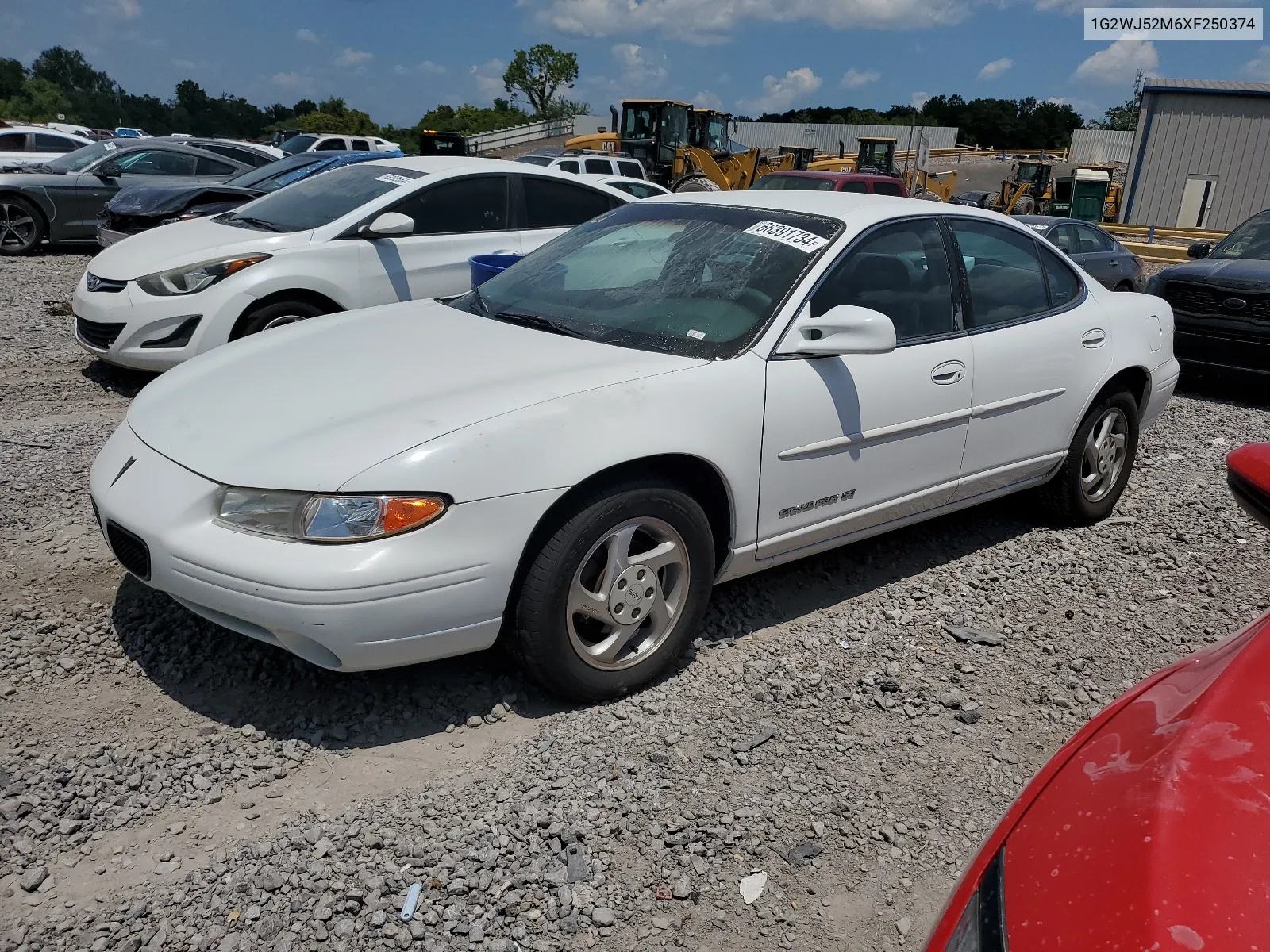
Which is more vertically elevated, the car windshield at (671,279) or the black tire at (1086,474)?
the car windshield at (671,279)

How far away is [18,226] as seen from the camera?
11.9 meters

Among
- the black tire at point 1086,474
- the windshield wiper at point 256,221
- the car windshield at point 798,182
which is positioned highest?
the windshield wiper at point 256,221

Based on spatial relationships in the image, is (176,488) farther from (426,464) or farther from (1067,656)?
(1067,656)

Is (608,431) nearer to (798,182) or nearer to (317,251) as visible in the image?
(317,251)

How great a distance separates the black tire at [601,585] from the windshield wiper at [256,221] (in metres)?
4.53

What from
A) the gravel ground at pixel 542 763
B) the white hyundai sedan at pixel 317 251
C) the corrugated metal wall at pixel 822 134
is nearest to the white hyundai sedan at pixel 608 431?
the gravel ground at pixel 542 763

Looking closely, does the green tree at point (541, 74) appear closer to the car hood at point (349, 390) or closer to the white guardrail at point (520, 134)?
the white guardrail at point (520, 134)

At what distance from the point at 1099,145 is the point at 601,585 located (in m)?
61.0

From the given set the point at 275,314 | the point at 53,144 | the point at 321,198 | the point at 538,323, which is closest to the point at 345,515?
the point at 538,323

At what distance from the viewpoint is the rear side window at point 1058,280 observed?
4.42 metres

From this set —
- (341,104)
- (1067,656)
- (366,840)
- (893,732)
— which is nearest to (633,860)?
(366,840)

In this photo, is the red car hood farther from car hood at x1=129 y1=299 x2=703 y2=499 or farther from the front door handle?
the front door handle

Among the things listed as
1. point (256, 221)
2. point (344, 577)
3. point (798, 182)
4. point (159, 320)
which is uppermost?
point (256, 221)

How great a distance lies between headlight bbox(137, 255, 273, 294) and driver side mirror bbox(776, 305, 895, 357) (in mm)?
4062
